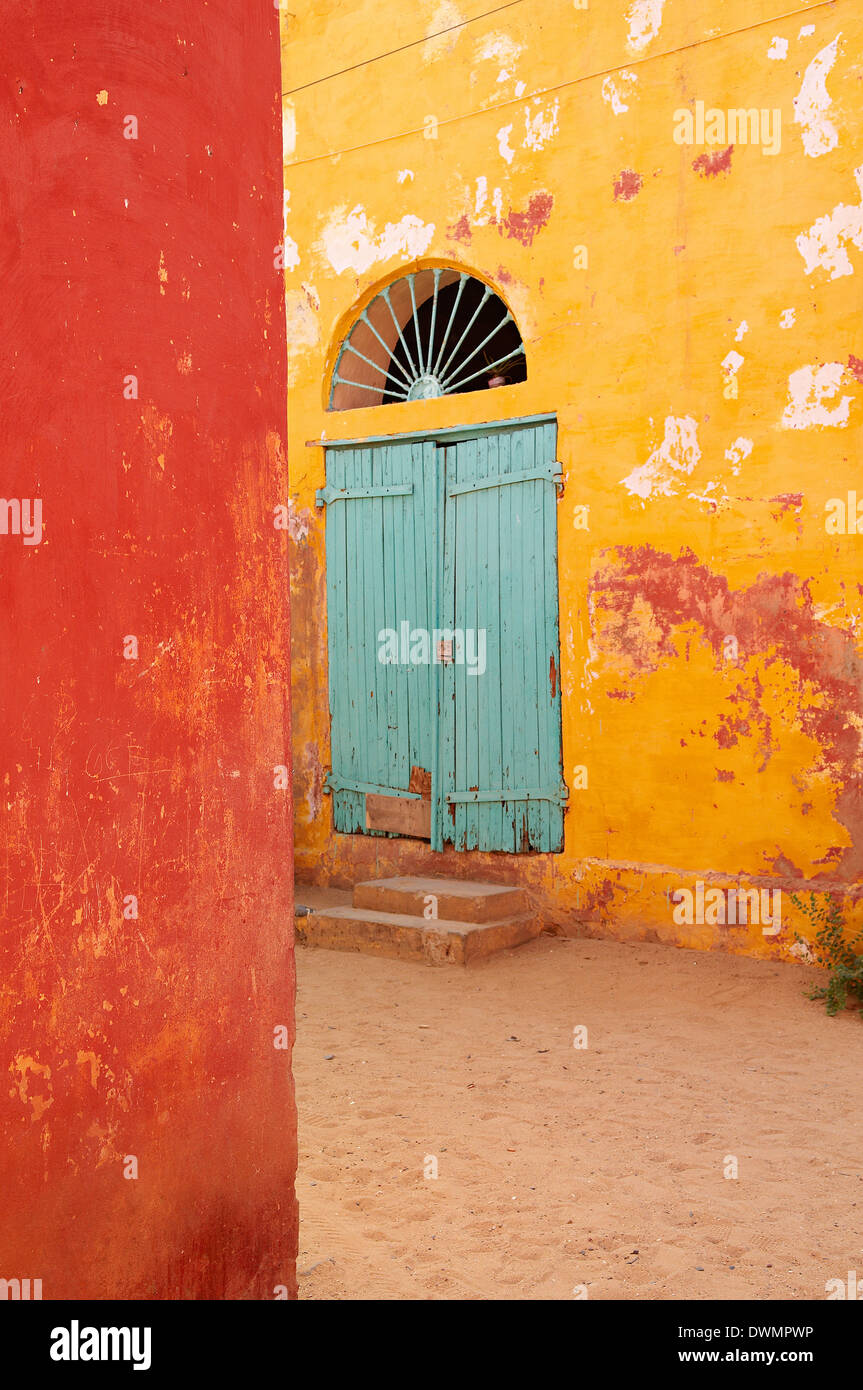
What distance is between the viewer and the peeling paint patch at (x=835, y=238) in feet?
20.1

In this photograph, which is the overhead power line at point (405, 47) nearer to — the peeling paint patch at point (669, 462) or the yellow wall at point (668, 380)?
the yellow wall at point (668, 380)

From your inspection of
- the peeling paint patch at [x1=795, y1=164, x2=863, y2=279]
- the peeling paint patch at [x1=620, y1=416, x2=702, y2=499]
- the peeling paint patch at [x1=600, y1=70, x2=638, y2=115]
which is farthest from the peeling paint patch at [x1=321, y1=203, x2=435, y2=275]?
the peeling paint patch at [x1=795, y1=164, x2=863, y2=279]

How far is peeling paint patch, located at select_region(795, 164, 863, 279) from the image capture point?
241 inches

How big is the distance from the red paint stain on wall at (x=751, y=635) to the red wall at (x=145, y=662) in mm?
4279

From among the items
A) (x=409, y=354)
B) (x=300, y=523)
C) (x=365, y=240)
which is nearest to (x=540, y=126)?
(x=365, y=240)

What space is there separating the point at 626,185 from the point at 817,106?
116 cm

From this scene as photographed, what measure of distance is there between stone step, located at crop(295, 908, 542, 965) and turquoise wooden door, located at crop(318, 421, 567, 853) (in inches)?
25.0

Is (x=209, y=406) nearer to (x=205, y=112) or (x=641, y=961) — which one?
(x=205, y=112)

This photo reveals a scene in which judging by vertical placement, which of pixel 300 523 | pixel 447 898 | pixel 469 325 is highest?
pixel 469 325

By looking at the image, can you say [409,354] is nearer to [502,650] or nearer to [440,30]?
[440,30]

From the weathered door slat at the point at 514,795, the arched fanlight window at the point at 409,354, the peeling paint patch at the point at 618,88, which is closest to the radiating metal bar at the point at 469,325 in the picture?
the arched fanlight window at the point at 409,354

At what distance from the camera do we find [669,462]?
6805 millimetres

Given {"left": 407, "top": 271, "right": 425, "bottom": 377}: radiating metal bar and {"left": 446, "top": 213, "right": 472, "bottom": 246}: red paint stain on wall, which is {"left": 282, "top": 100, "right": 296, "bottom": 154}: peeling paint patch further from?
{"left": 446, "top": 213, "right": 472, "bottom": 246}: red paint stain on wall

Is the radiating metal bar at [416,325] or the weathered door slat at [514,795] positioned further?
the radiating metal bar at [416,325]
